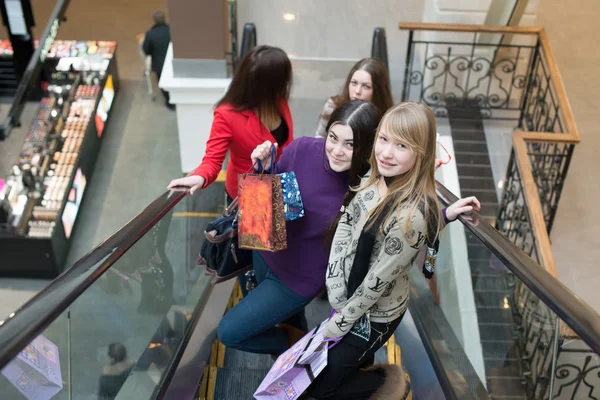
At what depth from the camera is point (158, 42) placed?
10.4 metres

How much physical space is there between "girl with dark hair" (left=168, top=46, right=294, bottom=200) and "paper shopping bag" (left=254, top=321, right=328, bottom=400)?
907mm

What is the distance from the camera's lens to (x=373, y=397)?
2838 mm

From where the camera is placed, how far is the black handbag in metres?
2.92

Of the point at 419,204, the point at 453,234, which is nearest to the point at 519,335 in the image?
the point at 453,234

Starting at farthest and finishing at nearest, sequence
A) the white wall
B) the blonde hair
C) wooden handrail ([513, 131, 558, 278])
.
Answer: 1. the white wall
2. wooden handrail ([513, 131, 558, 278])
3. the blonde hair

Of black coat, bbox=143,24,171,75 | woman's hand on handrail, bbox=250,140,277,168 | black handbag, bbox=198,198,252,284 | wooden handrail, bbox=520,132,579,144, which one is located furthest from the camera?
black coat, bbox=143,24,171,75

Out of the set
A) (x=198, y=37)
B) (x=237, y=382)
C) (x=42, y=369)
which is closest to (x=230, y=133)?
(x=237, y=382)

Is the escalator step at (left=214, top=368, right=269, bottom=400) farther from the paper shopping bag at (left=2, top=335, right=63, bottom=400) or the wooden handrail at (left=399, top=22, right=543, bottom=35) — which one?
the wooden handrail at (left=399, top=22, right=543, bottom=35)

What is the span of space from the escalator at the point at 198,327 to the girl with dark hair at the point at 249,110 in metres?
0.25

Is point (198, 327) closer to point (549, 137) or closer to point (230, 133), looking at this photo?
point (230, 133)

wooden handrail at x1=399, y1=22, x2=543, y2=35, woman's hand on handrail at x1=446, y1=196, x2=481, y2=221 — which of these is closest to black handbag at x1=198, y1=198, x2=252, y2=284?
woman's hand on handrail at x1=446, y1=196, x2=481, y2=221

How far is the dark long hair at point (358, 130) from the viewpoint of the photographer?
8.34 ft

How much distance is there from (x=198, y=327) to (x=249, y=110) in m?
1.23

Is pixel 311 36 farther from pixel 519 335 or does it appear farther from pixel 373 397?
pixel 373 397
